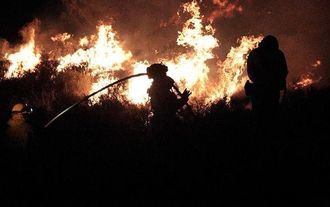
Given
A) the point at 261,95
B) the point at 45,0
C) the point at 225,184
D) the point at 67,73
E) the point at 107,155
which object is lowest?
the point at 225,184

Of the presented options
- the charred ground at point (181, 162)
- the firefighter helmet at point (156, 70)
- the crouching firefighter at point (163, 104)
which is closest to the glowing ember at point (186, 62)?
the charred ground at point (181, 162)

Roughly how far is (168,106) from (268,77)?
193 centimetres

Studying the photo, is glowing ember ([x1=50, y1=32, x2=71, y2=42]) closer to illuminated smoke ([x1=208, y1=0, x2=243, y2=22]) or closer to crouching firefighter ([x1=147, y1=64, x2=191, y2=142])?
illuminated smoke ([x1=208, y1=0, x2=243, y2=22])

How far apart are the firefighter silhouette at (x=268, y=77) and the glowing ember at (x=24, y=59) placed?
1074 centimetres

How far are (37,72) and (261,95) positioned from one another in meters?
10.1

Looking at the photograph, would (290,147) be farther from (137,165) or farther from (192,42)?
(192,42)

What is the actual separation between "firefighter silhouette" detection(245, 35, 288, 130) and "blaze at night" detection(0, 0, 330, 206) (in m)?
0.02

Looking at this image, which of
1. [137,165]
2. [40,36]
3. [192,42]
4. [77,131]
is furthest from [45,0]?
[137,165]

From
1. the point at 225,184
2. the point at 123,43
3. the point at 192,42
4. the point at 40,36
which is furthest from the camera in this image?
the point at 40,36

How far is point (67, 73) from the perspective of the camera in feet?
46.3

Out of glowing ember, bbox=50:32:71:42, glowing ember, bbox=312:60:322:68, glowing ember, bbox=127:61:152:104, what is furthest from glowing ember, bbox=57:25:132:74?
glowing ember, bbox=312:60:322:68

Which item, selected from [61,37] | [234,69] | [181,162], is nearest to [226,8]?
[234,69]

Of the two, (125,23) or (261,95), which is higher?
(125,23)

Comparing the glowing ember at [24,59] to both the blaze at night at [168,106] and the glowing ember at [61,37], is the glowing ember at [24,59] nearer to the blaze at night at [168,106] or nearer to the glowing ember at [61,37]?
the blaze at night at [168,106]
